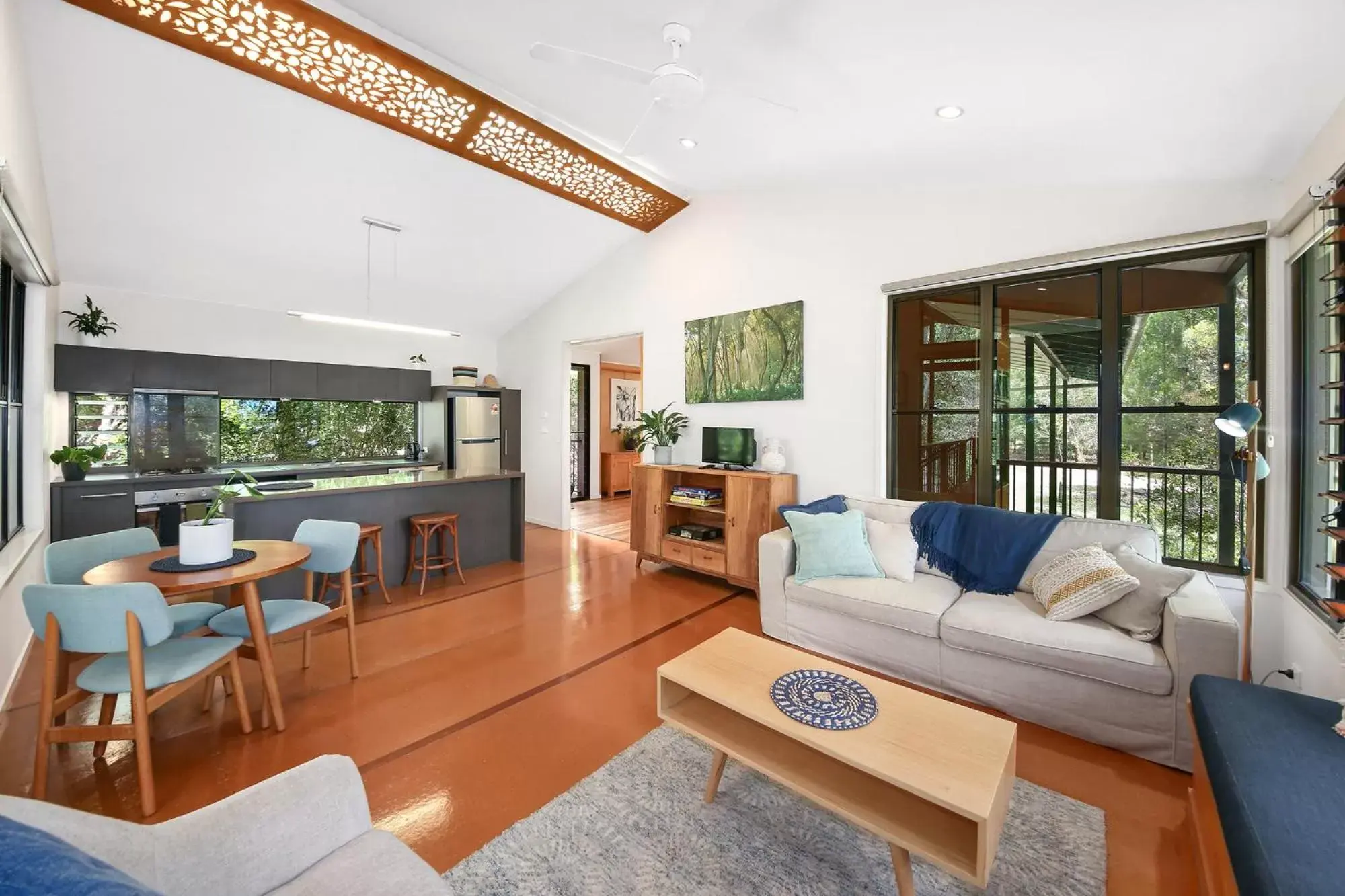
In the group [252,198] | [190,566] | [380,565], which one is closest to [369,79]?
[252,198]

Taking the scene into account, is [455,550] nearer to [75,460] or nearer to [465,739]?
[465,739]

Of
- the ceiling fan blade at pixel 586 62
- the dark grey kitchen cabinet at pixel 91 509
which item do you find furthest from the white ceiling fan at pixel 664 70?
the dark grey kitchen cabinet at pixel 91 509

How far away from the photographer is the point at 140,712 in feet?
6.06

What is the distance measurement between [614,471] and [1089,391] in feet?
22.8

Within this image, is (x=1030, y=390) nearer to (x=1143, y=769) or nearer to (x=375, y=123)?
(x=1143, y=769)

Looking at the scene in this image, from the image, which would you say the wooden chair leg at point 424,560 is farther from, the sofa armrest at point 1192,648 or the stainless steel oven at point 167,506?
the sofa armrest at point 1192,648

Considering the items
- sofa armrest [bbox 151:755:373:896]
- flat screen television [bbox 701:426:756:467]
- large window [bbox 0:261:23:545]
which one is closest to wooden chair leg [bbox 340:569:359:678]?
sofa armrest [bbox 151:755:373:896]

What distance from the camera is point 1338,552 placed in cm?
215

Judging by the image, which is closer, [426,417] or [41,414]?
[41,414]

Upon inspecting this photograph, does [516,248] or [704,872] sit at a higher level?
[516,248]

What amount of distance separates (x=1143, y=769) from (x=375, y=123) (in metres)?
5.32

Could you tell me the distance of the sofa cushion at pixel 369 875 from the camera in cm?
104

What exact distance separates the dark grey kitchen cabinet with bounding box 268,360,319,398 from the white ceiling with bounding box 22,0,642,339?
0.60 meters

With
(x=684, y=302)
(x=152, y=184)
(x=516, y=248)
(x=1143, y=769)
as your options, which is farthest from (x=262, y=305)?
(x=1143, y=769)
